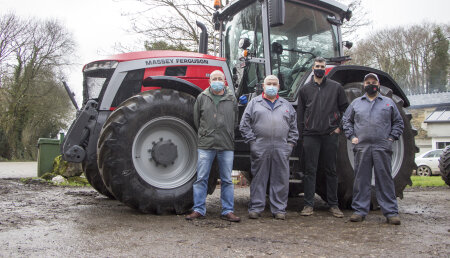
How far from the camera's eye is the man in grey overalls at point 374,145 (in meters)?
5.06

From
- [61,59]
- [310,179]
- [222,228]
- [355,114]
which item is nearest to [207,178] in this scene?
[222,228]

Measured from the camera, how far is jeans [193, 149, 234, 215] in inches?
196

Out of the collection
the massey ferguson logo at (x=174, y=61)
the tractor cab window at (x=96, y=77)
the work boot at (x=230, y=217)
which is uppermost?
the massey ferguson logo at (x=174, y=61)

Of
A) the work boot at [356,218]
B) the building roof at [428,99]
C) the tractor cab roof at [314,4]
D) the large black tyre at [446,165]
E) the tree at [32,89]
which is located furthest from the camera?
the building roof at [428,99]

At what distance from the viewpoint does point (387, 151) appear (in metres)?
5.08

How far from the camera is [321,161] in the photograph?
219 inches

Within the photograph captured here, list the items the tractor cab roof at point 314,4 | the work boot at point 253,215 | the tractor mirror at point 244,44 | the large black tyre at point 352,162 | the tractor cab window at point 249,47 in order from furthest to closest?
1. the tractor cab roof at point 314,4
2. the tractor cab window at point 249,47
3. the tractor mirror at point 244,44
4. the large black tyre at point 352,162
5. the work boot at point 253,215

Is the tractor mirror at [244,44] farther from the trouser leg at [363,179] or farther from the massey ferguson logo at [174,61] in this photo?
the trouser leg at [363,179]

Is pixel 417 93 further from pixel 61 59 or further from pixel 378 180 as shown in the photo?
pixel 378 180

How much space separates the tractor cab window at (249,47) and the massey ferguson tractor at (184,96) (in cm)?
1

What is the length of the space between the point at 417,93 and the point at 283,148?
41.7m

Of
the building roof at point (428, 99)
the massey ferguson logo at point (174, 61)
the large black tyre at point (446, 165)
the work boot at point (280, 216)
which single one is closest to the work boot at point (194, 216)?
the work boot at point (280, 216)

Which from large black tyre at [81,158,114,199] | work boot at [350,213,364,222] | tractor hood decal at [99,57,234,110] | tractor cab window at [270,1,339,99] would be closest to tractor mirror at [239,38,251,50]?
tractor cab window at [270,1,339,99]

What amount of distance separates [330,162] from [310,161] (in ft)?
0.84
